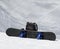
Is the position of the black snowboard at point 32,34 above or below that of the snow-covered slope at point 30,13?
below

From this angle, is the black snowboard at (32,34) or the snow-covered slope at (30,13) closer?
the black snowboard at (32,34)

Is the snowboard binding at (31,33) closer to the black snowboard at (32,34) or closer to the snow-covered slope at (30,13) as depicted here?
the black snowboard at (32,34)

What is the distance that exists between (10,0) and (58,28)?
3.93 metres

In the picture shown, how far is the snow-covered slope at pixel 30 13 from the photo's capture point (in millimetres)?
9637

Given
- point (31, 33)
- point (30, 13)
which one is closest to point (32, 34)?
point (31, 33)

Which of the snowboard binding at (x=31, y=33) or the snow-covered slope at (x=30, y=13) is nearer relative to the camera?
the snowboard binding at (x=31, y=33)

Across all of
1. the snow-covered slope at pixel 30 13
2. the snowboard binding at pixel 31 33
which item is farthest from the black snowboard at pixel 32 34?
the snow-covered slope at pixel 30 13

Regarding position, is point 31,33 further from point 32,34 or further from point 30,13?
point 30,13

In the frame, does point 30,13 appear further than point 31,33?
Yes

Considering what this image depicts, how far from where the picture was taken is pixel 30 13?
436 inches

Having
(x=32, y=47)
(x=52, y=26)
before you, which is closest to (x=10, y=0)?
(x=52, y=26)

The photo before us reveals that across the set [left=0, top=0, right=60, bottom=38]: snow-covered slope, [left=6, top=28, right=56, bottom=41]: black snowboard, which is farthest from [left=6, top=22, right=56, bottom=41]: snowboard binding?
[left=0, top=0, right=60, bottom=38]: snow-covered slope

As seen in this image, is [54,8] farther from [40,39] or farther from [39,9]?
[40,39]

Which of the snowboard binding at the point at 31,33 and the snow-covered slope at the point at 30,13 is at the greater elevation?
the snow-covered slope at the point at 30,13
